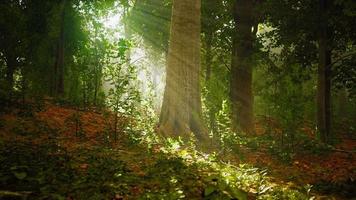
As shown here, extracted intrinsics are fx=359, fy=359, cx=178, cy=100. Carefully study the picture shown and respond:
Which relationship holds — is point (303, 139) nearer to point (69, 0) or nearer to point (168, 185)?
point (168, 185)

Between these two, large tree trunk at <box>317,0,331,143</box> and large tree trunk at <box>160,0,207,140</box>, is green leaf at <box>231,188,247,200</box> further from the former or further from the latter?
large tree trunk at <box>317,0,331,143</box>

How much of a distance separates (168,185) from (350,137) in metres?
14.2

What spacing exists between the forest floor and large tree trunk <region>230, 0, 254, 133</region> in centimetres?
388

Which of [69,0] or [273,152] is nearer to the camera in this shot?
[273,152]

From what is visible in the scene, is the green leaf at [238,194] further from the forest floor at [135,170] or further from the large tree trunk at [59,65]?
the large tree trunk at [59,65]

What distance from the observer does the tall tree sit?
13.8 m

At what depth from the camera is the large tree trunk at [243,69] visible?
13805 millimetres

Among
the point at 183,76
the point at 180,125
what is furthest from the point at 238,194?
the point at 183,76

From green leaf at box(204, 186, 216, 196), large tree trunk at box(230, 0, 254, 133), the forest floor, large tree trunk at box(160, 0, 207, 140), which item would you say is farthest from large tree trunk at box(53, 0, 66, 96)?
green leaf at box(204, 186, 216, 196)

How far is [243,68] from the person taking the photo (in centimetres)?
1385

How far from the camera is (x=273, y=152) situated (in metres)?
9.62

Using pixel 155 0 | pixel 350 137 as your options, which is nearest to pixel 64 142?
pixel 350 137

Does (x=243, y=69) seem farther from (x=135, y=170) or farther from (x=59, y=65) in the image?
(x=59, y=65)

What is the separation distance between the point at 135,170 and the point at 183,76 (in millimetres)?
4152
